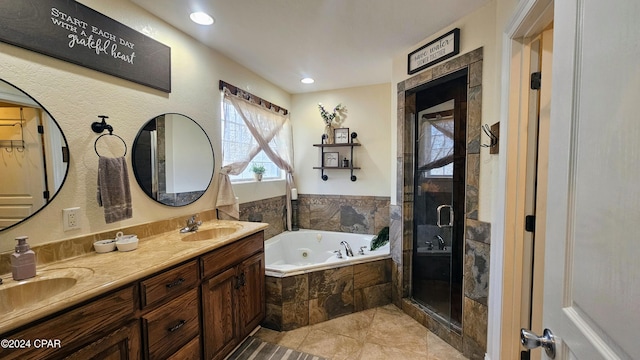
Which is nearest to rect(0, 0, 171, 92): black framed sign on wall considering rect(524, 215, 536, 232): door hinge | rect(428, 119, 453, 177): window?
rect(428, 119, 453, 177): window

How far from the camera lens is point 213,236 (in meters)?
2.16

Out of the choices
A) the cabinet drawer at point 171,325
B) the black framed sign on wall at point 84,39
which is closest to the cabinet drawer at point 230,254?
the cabinet drawer at point 171,325

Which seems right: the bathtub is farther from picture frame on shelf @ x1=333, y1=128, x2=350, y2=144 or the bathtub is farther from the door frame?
the door frame

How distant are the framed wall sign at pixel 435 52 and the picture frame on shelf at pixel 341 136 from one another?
51.8 inches

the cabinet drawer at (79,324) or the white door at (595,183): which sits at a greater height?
the white door at (595,183)

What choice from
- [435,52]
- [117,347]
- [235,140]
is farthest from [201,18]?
[117,347]

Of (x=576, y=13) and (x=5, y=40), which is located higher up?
(x=5, y=40)

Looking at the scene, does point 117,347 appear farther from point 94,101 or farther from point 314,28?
point 314,28

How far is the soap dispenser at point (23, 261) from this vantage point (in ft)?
3.76

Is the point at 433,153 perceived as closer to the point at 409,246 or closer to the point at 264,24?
the point at 409,246

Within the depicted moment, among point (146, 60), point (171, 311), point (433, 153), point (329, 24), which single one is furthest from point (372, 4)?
point (171, 311)

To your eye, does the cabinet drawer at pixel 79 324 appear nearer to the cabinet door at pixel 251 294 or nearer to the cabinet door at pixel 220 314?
the cabinet door at pixel 220 314

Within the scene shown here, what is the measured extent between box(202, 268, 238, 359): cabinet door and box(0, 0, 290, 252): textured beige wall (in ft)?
2.24

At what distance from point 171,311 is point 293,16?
2.03 metres
